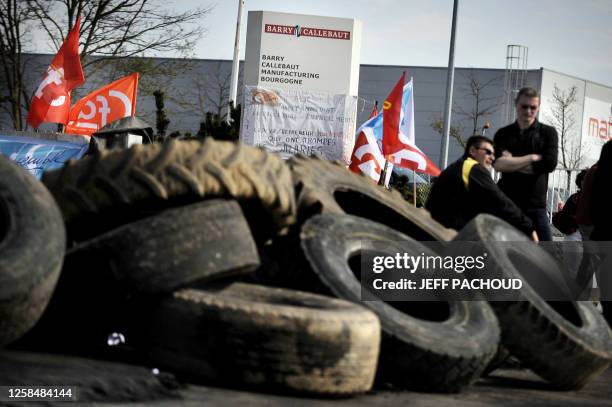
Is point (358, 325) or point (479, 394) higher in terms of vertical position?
point (358, 325)

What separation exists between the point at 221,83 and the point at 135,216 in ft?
156

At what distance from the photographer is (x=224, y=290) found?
6578 mm

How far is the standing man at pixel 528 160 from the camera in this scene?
10008 millimetres

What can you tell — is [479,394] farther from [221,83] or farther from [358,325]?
[221,83]

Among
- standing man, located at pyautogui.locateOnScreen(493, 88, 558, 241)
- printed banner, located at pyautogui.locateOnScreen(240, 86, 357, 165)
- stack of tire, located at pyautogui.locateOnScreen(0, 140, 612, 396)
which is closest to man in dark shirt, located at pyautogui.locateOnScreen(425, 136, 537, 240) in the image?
standing man, located at pyautogui.locateOnScreen(493, 88, 558, 241)

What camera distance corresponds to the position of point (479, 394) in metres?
7.04

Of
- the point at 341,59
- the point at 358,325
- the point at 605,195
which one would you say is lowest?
the point at 358,325

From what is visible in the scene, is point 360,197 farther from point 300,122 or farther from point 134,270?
point 300,122

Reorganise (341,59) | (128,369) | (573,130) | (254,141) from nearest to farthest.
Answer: (128,369) < (254,141) < (341,59) < (573,130)

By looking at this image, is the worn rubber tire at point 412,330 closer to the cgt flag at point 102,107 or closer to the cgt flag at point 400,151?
the cgt flag at point 400,151

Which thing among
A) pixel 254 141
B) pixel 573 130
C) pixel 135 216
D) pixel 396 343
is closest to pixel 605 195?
pixel 396 343

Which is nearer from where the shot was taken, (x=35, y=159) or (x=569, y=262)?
(x=35, y=159)

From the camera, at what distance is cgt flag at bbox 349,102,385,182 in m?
20.5

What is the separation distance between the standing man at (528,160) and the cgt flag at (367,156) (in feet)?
33.1
